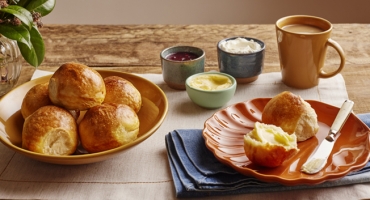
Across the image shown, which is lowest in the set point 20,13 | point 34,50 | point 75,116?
point 75,116

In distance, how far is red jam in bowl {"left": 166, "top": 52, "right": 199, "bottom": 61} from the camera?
157cm

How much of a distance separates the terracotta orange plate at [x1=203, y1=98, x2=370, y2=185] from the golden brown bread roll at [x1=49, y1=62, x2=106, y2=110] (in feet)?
0.95

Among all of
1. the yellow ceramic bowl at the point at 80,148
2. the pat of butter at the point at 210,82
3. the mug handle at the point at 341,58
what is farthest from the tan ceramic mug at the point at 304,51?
the yellow ceramic bowl at the point at 80,148

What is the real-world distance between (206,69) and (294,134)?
2.04 feet

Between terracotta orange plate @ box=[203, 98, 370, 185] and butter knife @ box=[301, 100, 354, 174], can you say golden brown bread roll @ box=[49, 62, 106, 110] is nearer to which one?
terracotta orange plate @ box=[203, 98, 370, 185]

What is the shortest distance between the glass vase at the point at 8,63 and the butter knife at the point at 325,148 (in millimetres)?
914

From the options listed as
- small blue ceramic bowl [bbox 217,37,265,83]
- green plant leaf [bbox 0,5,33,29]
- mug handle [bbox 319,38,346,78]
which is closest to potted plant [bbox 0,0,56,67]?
green plant leaf [bbox 0,5,33,29]

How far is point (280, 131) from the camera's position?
3.58 feet

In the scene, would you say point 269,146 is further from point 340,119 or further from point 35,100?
point 35,100

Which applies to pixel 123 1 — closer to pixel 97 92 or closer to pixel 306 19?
pixel 306 19

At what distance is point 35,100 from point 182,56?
559 mm

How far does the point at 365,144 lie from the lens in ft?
3.72

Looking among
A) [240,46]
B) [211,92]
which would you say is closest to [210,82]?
[211,92]

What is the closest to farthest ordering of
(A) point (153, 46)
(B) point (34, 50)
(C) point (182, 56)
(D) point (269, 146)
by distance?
1. (D) point (269, 146)
2. (B) point (34, 50)
3. (C) point (182, 56)
4. (A) point (153, 46)
